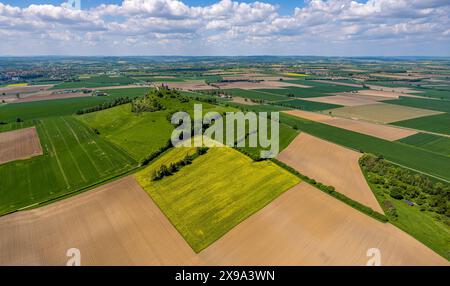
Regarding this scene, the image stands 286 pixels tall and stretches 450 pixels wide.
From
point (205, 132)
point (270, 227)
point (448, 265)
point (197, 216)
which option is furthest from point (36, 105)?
point (448, 265)

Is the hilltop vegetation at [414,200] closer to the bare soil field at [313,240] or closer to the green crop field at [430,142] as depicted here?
the bare soil field at [313,240]

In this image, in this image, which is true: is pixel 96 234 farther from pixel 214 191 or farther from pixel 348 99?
pixel 348 99

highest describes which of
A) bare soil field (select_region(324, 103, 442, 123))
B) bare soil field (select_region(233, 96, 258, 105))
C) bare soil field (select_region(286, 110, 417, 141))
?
bare soil field (select_region(233, 96, 258, 105))

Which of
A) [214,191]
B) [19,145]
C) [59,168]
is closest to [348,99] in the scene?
[214,191]

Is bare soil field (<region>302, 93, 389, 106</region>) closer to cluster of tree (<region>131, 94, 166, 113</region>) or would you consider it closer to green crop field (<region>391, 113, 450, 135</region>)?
green crop field (<region>391, 113, 450, 135</region>)

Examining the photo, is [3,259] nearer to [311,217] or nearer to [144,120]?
[311,217]

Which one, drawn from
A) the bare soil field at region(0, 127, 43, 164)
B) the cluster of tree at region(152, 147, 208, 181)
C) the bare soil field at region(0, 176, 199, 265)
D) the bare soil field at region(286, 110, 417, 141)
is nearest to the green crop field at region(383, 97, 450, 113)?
the bare soil field at region(286, 110, 417, 141)

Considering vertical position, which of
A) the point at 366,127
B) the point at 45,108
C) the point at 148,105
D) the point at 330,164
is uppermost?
the point at 148,105
